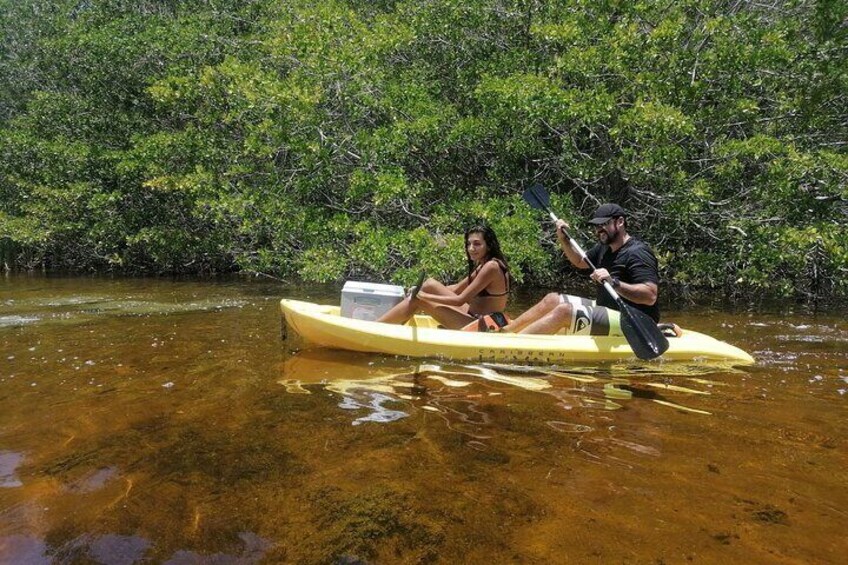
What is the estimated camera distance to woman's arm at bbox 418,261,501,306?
5.29m

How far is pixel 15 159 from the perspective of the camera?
49.6 ft

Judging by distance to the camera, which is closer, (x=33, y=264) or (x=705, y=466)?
(x=705, y=466)

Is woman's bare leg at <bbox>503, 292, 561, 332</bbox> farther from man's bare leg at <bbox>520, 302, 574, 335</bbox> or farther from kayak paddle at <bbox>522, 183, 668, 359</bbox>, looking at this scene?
kayak paddle at <bbox>522, 183, 668, 359</bbox>

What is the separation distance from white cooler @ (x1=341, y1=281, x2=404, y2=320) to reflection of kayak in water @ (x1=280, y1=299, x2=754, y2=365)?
0.80 feet

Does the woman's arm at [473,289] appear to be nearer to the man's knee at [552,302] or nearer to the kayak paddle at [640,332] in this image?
the man's knee at [552,302]

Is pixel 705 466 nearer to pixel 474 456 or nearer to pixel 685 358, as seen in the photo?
pixel 474 456

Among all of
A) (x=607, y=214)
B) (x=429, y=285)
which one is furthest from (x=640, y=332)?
(x=429, y=285)

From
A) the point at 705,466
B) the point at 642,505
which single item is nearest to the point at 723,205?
the point at 705,466

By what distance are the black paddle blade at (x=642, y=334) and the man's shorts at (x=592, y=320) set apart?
0.49 feet

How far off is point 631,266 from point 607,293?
0.38 metres

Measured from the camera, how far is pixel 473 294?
5352mm

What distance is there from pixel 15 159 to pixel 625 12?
47.7ft

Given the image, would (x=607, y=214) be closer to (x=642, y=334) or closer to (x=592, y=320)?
(x=592, y=320)

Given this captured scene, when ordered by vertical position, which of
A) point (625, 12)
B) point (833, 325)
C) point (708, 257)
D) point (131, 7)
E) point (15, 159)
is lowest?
point (833, 325)
